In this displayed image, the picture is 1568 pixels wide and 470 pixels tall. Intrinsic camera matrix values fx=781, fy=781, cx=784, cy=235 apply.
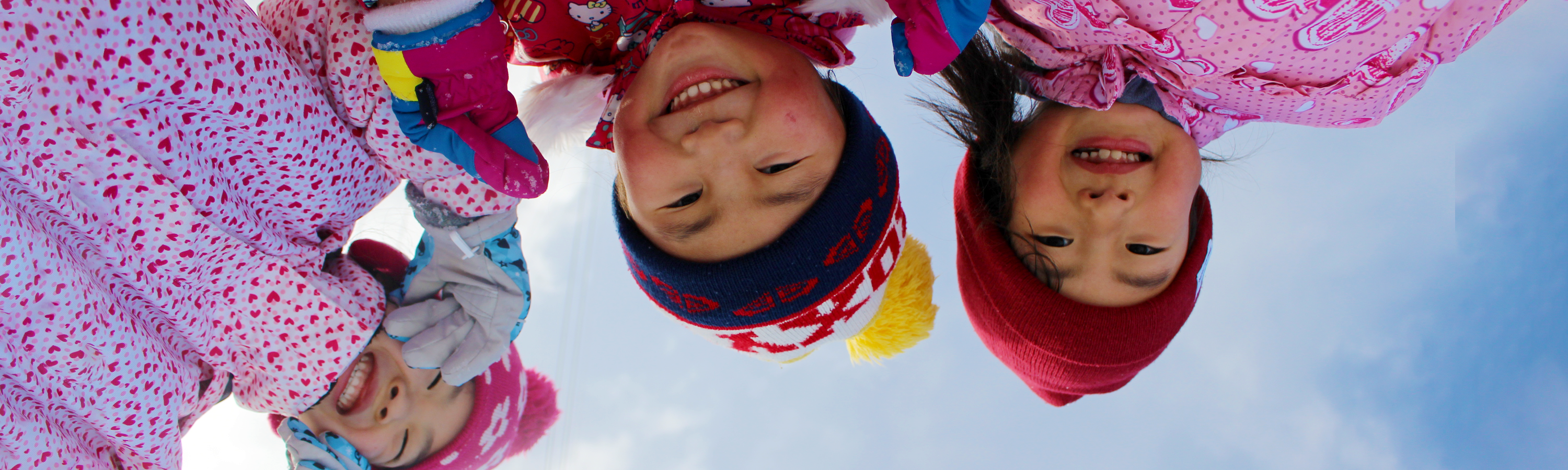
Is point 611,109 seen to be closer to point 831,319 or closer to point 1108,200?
point 831,319

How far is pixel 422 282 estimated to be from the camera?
50.6 inches

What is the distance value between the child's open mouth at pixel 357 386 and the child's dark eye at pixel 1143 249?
120 centimetres

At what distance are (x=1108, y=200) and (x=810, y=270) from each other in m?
0.42

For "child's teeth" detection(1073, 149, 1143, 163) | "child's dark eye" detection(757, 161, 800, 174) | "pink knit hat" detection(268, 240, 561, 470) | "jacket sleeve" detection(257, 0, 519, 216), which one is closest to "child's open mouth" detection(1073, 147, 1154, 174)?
"child's teeth" detection(1073, 149, 1143, 163)

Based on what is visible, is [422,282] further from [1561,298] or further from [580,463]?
[1561,298]

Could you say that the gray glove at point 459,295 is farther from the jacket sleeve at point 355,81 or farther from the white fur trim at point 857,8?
the white fur trim at point 857,8

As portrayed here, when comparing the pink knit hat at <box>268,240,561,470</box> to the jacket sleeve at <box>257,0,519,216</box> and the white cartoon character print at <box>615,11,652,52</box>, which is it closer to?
the jacket sleeve at <box>257,0,519,216</box>

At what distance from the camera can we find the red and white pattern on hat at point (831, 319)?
109cm

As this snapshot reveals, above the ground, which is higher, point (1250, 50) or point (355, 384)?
point (1250, 50)

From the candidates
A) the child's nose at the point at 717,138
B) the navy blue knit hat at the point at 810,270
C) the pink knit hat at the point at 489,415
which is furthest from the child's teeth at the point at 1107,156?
the pink knit hat at the point at 489,415

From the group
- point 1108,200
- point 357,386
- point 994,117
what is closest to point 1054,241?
point 1108,200

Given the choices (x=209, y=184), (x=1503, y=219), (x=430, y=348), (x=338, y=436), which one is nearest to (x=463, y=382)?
(x=430, y=348)

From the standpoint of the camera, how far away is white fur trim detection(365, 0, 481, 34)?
34.3 inches

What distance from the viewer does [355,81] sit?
3.58 feet
